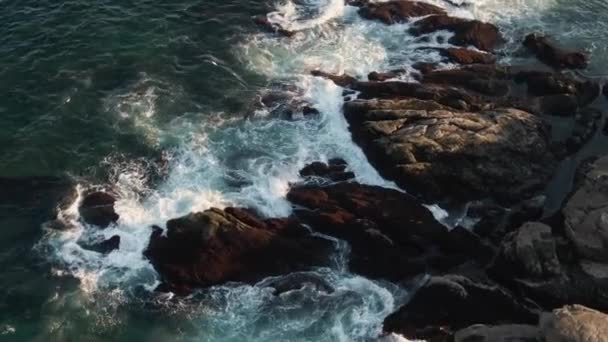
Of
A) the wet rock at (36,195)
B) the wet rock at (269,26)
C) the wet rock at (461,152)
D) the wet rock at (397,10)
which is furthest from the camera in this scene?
the wet rock at (397,10)

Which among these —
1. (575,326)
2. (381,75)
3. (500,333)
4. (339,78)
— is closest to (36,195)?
(339,78)

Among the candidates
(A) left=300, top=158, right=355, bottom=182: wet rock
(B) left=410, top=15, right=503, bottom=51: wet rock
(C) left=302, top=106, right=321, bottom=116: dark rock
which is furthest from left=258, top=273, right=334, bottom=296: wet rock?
(B) left=410, top=15, right=503, bottom=51: wet rock

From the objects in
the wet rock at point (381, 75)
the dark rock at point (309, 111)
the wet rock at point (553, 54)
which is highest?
the wet rock at point (553, 54)

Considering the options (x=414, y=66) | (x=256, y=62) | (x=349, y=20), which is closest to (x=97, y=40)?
(x=256, y=62)

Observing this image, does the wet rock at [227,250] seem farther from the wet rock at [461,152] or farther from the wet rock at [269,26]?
the wet rock at [269,26]

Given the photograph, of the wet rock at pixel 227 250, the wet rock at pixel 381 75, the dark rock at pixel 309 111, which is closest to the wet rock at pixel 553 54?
the wet rock at pixel 381 75

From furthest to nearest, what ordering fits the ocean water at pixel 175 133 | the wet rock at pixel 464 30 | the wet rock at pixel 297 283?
the wet rock at pixel 464 30 → the wet rock at pixel 297 283 → the ocean water at pixel 175 133

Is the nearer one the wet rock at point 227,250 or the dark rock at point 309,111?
the wet rock at point 227,250

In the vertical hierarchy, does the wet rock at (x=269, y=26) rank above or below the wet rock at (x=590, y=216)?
above
